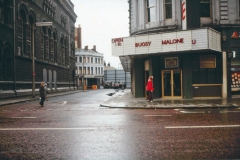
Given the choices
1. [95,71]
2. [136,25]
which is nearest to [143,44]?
[136,25]

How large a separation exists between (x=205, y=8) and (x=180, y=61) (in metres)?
4.51

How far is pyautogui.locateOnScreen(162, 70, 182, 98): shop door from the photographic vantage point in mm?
21062

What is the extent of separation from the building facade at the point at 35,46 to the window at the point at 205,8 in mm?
13883

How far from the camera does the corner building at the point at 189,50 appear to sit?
19.9 m

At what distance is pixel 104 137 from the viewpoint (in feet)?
22.5

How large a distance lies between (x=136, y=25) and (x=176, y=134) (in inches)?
684

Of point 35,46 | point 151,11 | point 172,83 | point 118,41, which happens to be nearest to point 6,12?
point 35,46

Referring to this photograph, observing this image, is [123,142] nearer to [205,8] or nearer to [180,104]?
[180,104]

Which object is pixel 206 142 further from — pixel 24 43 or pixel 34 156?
pixel 24 43

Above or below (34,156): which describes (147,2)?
above

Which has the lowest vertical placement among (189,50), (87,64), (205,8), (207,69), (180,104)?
(180,104)

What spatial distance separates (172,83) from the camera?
69.7 ft

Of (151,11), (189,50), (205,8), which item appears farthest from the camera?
(151,11)

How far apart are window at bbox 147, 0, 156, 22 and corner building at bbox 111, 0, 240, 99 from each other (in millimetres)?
354
